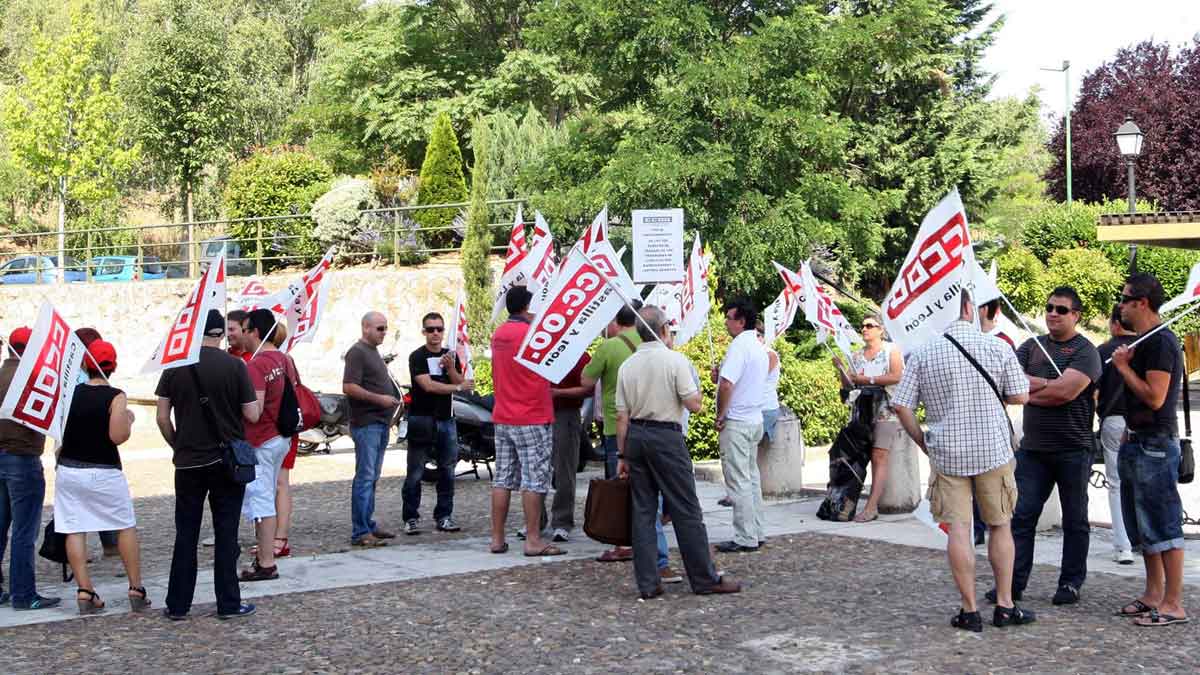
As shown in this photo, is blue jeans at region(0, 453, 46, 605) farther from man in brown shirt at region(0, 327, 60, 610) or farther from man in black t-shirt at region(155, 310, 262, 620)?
man in black t-shirt at region(155, 310, 262, 620)

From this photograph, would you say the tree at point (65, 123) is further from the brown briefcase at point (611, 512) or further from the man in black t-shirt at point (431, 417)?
the brown briefcase at point (611, 512)

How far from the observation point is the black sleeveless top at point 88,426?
7719 millimetres

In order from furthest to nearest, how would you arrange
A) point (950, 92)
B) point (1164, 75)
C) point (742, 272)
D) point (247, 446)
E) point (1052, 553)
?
1. point (1164, 75)
2. point (950, 92)
3. point (742, 272)
4. point (1052, 553)
5. point (247, 446)

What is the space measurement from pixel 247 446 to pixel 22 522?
4.85 ft

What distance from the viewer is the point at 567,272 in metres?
8.89

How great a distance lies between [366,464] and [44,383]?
304cm

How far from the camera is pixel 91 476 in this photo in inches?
307

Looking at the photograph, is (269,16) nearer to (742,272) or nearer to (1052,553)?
(742,272)

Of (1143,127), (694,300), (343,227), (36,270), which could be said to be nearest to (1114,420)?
(694,300)

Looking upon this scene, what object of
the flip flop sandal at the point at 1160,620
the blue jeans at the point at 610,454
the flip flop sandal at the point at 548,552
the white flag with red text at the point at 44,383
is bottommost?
the flip flop sandal at the point at 548,552

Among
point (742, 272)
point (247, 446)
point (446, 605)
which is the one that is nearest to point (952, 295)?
point (446, 605)

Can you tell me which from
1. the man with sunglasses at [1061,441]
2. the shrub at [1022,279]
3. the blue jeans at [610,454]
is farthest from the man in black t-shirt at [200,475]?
the shrub at [1022,279]

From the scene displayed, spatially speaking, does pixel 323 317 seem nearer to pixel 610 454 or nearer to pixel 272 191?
pixel 272 191

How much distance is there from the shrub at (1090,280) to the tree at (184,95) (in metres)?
23.7
